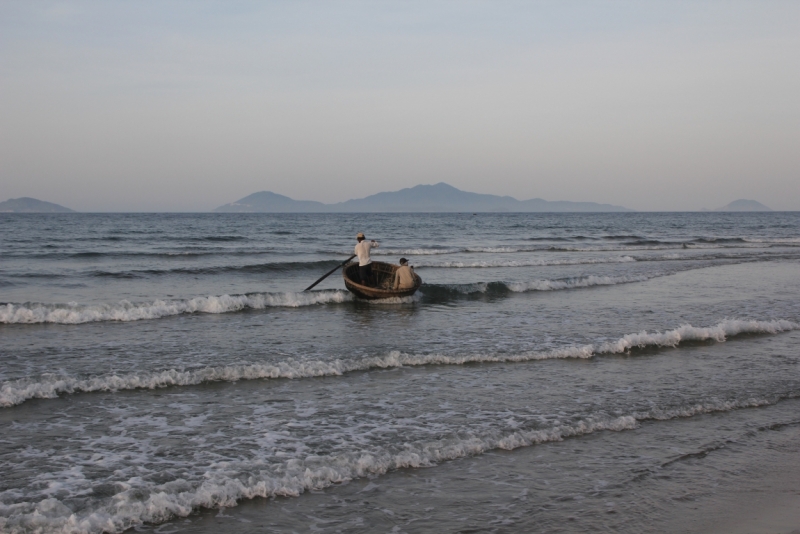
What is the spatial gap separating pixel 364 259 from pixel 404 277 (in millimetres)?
1284

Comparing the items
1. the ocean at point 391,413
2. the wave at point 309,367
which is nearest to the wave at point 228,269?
the ocean at point 391,413

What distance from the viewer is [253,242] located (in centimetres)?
4291

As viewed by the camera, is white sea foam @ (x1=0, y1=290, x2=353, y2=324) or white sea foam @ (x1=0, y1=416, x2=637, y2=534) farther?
white sea foam @ (x1=0, y1=290, x2=353, y2=324)

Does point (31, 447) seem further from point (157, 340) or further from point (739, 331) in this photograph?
point (739, 331)

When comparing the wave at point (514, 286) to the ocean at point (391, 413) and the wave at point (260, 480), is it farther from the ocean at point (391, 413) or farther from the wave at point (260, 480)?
the wave at point (260, 480)

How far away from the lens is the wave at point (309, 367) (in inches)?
339

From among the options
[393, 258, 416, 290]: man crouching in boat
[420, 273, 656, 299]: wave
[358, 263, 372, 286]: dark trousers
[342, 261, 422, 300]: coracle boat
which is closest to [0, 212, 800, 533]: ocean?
[342, 261, 422, 300]: coracle boat

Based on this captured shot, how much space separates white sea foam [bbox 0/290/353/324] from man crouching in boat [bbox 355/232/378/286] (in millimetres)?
916

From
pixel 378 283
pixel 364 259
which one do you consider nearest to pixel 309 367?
pixel 364 259

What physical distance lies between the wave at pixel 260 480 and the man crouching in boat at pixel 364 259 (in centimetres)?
1107

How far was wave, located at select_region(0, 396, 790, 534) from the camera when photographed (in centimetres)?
505

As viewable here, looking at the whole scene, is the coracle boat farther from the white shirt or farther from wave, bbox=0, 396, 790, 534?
wave, bbox=0, 396, 790, 534

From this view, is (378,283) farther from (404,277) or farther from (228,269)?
(228,269)

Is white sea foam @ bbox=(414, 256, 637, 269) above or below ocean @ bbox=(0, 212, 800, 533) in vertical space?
above
